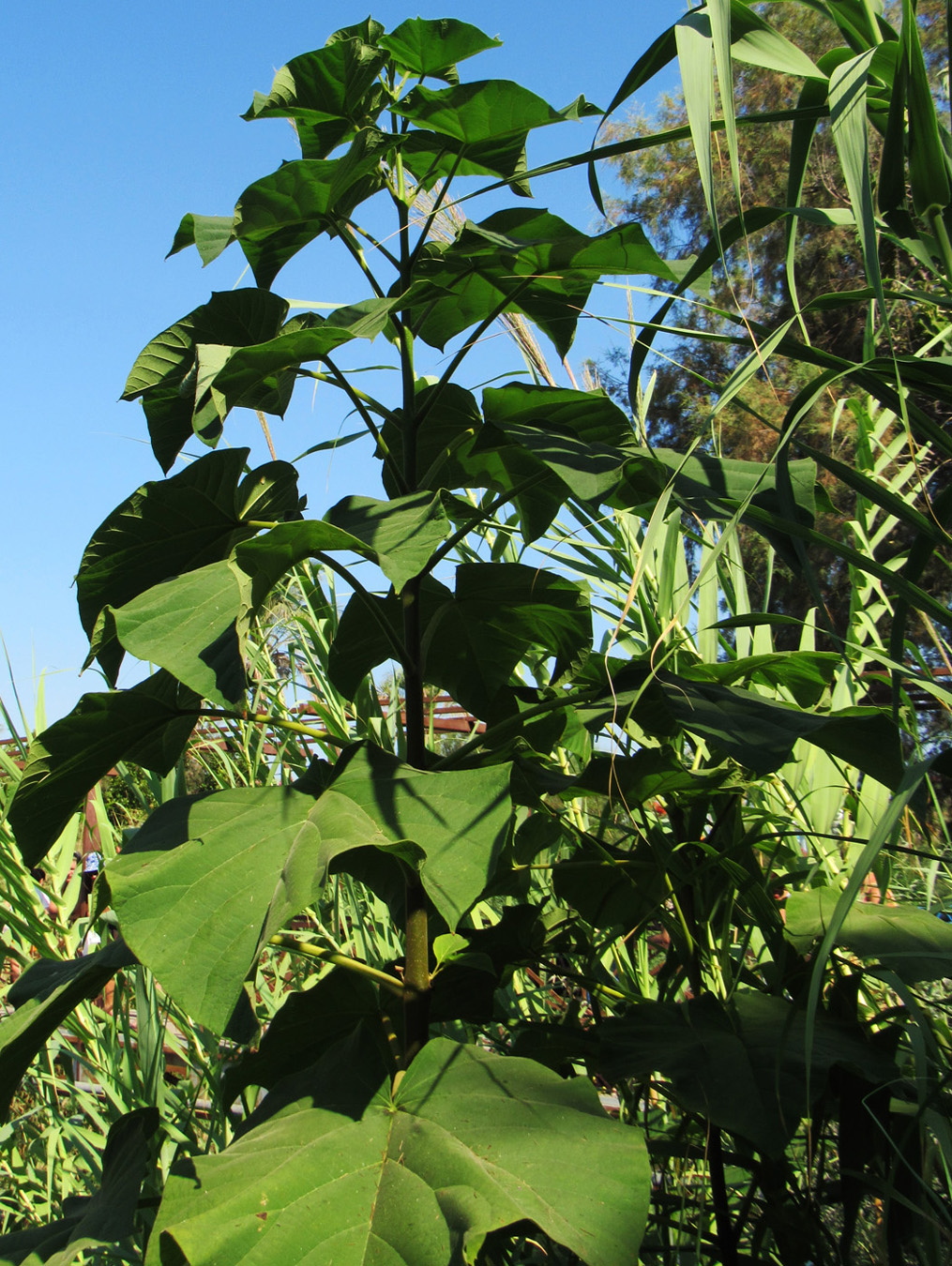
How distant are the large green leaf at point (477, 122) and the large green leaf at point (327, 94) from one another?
4 centimetres

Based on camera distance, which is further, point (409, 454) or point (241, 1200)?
point (409, 454)

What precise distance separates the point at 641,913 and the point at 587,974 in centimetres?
11

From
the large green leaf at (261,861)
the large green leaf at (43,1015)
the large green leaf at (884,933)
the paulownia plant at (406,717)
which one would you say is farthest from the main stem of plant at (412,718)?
the large green leaf at (884,933)

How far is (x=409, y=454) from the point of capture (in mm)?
875

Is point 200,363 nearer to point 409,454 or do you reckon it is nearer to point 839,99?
point 409,454

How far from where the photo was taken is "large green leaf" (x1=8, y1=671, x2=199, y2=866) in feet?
2.48

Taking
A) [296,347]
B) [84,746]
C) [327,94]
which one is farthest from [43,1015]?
[327,94]

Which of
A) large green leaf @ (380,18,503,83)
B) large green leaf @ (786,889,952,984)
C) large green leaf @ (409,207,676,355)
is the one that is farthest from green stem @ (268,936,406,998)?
large green leaf @ (380,18,503,83)

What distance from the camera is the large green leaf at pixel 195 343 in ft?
2.51

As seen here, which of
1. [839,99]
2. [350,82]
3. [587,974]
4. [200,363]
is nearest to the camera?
[839,99]

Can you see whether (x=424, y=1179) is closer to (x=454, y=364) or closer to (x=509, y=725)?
(x=509, y=725)

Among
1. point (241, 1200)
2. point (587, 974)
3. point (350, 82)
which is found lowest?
point (587, 974)

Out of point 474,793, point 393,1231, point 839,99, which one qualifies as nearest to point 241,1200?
point 393,1231

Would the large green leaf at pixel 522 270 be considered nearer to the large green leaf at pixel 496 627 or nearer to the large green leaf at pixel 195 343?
the large green leaf at pixel 195 343
